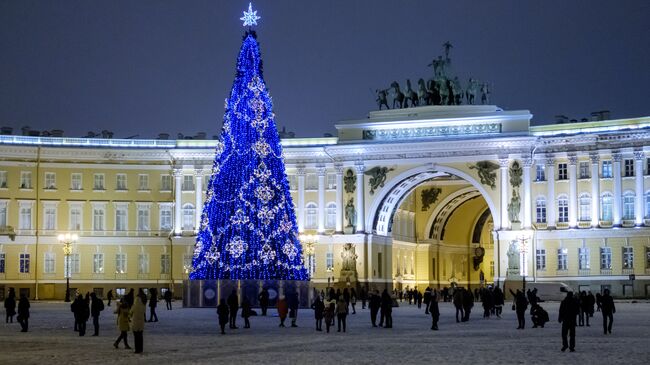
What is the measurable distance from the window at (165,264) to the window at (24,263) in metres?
9.40

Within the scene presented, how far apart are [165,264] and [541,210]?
26839mm

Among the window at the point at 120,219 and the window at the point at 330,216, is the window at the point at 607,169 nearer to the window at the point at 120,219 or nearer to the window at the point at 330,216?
the window at the point at 330,216

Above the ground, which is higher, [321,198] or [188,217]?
[321,198]

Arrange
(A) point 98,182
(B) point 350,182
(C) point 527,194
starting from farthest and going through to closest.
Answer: (A) point 98,182, (B) point 350,182, (C) point 527,194

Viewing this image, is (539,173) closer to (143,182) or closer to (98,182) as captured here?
(143,182)

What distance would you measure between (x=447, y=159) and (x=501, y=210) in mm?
5084

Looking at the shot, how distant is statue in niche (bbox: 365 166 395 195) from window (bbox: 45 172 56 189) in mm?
21998

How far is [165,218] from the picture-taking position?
86.3 metres

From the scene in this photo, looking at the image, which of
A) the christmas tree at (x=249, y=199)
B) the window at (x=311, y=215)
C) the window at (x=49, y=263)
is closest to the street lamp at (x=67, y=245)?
the window at (x=49, y=263)

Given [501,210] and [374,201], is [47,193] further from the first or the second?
[501,210]

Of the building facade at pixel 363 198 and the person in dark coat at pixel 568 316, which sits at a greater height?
the building facade at pixel 363 198

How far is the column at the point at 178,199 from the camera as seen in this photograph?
8562 cm

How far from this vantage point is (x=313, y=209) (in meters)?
85.1

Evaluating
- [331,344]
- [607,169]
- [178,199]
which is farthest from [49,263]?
[331,344]
